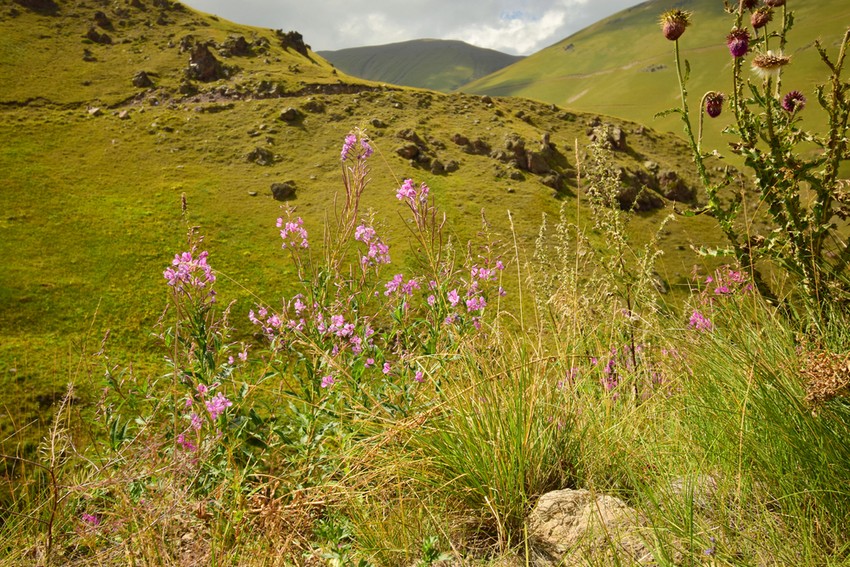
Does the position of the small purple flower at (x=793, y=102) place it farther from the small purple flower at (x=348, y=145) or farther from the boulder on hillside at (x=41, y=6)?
the boulder on hillside at (x=41, y=6)

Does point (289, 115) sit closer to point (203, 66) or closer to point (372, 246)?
point (203, 66)

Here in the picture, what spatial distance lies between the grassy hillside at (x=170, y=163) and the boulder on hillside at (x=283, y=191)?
2.00ft

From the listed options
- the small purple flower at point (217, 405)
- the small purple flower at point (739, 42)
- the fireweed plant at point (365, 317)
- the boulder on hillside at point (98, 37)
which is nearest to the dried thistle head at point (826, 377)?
the fireweed plant at point (365, 317)

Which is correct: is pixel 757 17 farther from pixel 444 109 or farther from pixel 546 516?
pixel 444 109

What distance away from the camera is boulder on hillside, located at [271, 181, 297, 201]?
41306mm

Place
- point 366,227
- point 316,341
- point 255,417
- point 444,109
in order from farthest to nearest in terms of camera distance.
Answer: point 444,109 < point 366,227 < point 316,341 < point 255,417

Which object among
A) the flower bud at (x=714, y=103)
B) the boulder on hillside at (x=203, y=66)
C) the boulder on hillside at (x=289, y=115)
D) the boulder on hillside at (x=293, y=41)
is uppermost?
the boulder on hillside at (x=293, y=41)

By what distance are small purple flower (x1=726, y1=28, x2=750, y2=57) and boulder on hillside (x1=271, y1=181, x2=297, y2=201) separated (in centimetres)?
4017

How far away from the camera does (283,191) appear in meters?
41.2

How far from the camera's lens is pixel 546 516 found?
2270 millimetres

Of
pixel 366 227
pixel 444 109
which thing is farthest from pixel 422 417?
pixel 444 109

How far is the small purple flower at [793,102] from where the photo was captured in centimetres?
361

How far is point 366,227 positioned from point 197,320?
148 centimetres

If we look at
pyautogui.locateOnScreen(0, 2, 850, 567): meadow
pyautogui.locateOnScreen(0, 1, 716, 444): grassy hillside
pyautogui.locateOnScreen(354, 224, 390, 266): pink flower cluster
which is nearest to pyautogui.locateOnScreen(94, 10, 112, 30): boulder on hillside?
pyautogui.locateOnScreen(0, 1, 716, 444): grassy hillside
